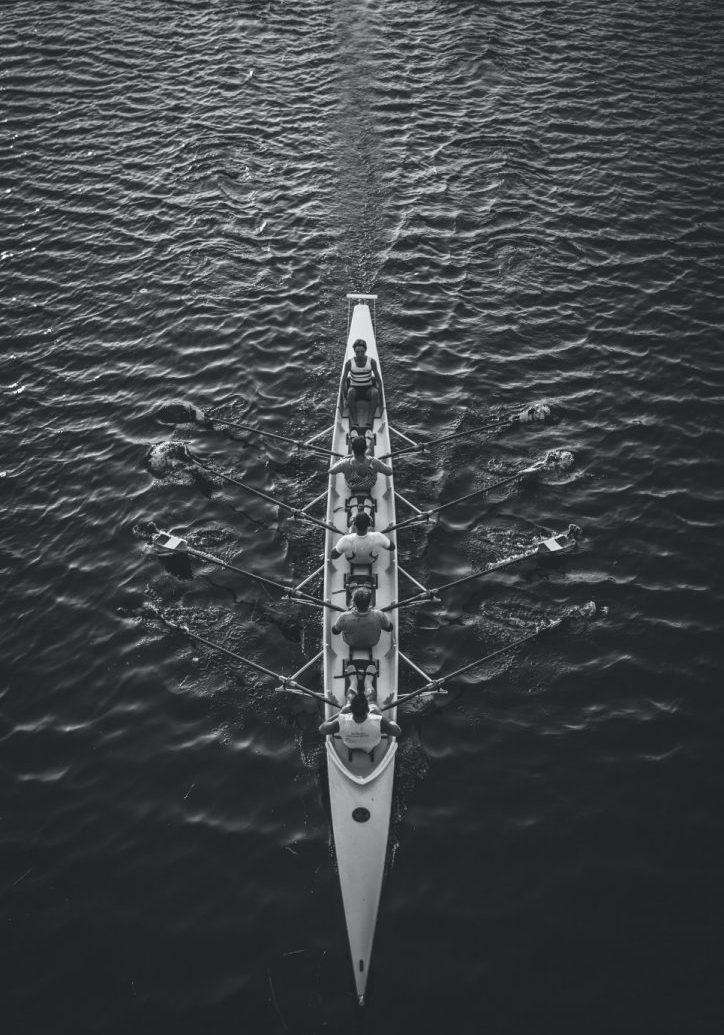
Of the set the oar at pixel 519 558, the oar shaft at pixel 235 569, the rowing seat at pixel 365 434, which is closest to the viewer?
the oar at pixel 519 558

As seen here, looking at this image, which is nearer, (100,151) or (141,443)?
(141,443)

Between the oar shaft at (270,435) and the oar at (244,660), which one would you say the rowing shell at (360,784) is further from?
the oar shaft at (270,435)

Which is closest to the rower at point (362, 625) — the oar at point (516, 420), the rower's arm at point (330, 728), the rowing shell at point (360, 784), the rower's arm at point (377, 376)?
the rowing shell at point (360, 784)

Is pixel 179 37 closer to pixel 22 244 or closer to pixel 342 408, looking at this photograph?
pixel 22 244

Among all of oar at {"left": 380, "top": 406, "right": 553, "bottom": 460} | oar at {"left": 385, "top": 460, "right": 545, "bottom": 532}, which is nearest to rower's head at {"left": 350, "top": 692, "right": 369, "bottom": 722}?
oar at {"left": 385, "top": 460, "right": 545, "bottom": 532}

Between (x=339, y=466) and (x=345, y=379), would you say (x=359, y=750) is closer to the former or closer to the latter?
(x=339, y=466)

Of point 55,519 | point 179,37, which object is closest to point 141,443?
point 55,519

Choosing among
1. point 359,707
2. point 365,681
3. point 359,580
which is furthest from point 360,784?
point 359,580
